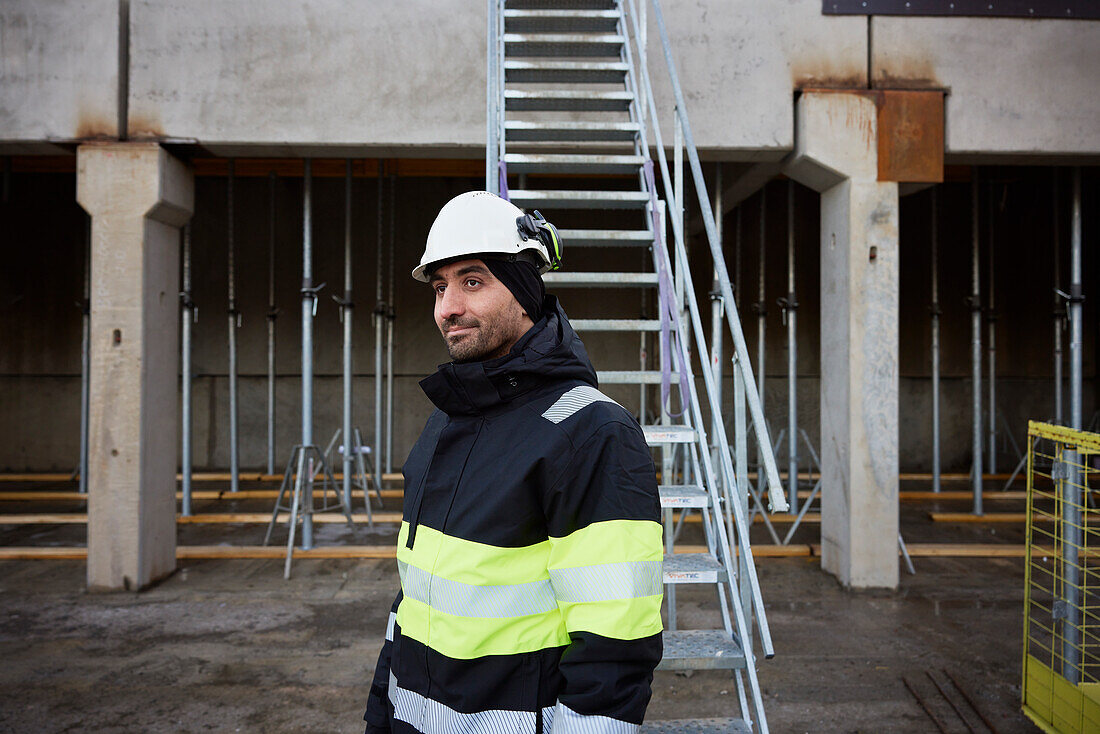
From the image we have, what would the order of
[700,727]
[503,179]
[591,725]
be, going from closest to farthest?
[591,725] → [700,727] → [503,179]

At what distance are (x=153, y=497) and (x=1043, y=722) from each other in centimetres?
630

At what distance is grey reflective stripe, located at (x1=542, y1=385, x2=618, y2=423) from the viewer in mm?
1676

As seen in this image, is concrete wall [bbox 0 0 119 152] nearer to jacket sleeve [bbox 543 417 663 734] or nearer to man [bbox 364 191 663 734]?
man [bbox 364 191 663 734]

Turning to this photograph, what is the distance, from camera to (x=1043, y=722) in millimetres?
3922

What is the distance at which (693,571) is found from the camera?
319 cm

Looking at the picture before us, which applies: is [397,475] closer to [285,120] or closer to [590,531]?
[285,120]

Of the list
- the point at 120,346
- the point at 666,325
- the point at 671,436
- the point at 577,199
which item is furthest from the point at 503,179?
the point at 120,346

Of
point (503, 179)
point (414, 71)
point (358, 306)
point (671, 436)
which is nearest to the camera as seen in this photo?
point (671, 436)

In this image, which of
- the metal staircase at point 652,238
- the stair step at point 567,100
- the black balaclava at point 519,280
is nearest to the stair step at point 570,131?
the metal staircase at point 652,238

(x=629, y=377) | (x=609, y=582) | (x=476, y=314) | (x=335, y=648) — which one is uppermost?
(x=476, y=314)

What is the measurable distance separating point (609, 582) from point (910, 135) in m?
5.82

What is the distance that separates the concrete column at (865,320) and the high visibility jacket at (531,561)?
16.3ft

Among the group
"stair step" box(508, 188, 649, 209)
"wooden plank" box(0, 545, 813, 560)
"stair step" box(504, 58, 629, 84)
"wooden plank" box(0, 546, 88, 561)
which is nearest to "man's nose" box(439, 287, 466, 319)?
"stair step" box(508, 188, 649, 209)

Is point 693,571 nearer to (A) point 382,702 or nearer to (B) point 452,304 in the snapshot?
(A) point 382,702
